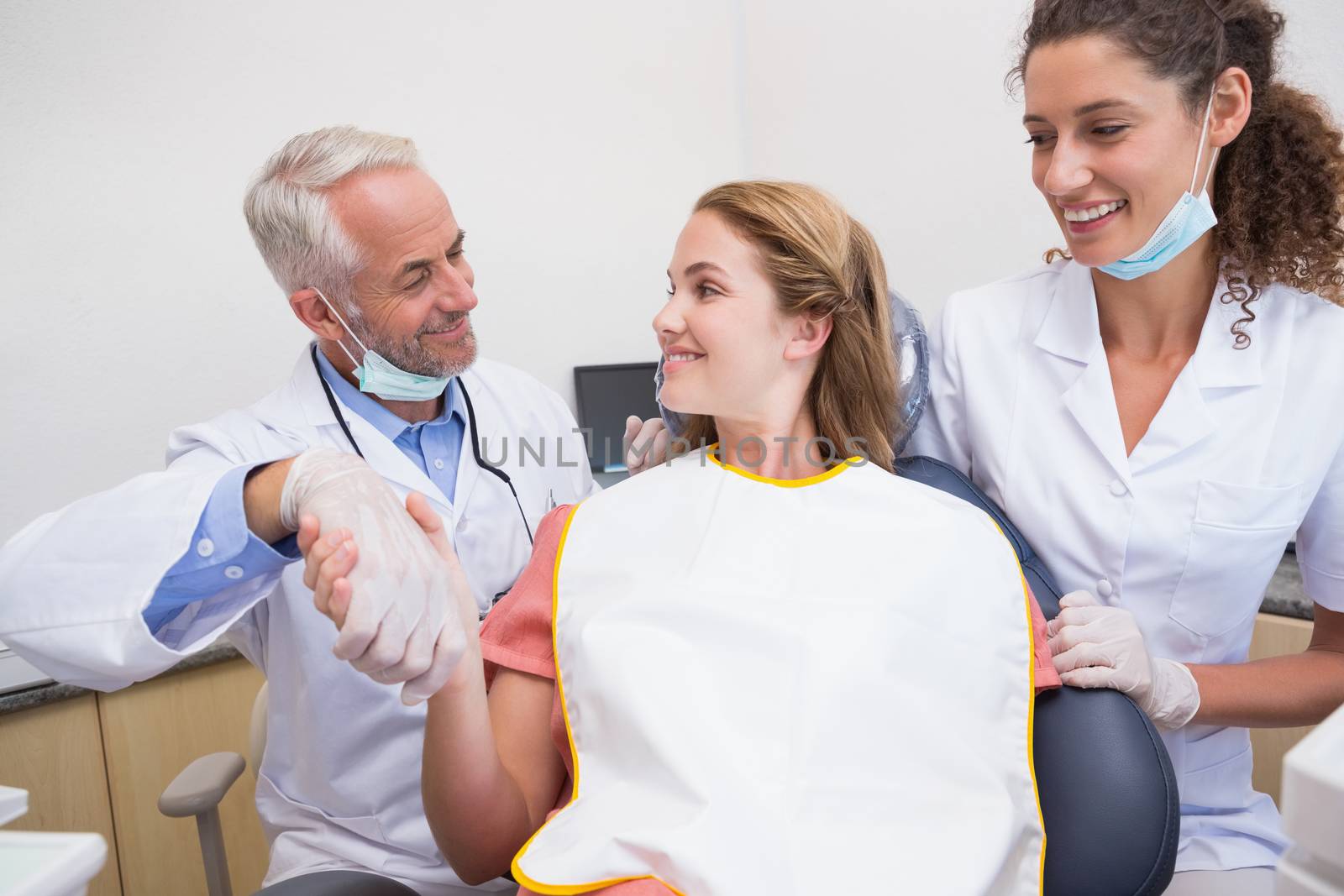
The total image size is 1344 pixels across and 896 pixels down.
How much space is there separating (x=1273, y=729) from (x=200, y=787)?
1.79 metres

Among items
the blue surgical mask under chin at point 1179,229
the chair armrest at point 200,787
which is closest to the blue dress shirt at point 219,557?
the chair armrest at point 200,787

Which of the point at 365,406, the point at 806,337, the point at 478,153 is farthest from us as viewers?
the point at 478,153

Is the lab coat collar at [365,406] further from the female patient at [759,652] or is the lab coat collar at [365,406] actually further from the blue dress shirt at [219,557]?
the blue dress shirt at [219,557]

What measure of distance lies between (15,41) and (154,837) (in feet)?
5.03

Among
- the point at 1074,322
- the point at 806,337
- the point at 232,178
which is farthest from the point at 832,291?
the point at 232,178

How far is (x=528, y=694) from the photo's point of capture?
1.16 m

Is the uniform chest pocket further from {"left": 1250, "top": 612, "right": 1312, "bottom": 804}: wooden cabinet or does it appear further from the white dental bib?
{"left": 1250, "top": 612, "right": 1312, "bottom": 804}: wooden cabinet

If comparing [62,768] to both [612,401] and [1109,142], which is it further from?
[1109,142]

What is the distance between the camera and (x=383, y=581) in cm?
88

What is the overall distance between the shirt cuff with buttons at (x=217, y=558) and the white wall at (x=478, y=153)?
1100mm

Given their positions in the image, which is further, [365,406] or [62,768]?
[62,768]

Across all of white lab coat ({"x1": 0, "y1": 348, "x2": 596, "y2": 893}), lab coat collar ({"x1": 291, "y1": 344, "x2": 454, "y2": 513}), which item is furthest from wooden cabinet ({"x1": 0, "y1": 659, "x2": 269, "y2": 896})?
lab coat collar ({"x1": 291, "y1": 344, "x2": 454, "y2": 513})

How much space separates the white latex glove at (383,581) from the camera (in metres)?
0.87

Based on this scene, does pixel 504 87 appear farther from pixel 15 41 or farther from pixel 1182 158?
pixel 1182 158
